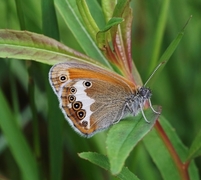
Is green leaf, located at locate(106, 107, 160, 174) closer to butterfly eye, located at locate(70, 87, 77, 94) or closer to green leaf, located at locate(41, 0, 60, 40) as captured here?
butterfly eye, located at locate(70, 87, 77, 94)

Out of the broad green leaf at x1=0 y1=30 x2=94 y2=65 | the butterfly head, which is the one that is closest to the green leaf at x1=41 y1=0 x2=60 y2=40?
the broad green leaf at x1=0 y1=30 x2=94 y2=65

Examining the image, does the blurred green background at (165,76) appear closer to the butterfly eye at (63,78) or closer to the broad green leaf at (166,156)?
the broad green leaf at (166,156)

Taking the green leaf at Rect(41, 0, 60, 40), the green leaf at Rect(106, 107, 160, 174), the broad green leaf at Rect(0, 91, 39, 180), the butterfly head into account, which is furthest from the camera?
the broad green leaf at Rect(0, 91, 39, 180)

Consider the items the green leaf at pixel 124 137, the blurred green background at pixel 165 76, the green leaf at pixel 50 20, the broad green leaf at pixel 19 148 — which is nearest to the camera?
the green leaf at pixel 124 137

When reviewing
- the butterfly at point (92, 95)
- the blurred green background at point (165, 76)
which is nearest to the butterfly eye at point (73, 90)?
the butterfly at point (92, 95)

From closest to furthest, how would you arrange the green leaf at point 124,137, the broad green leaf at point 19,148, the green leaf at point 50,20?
the green leaf at point 124,137 < the green leaf at point 50,20 < the broad green leaf at point 19,148

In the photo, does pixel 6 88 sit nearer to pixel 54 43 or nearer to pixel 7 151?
pixel 7 151
